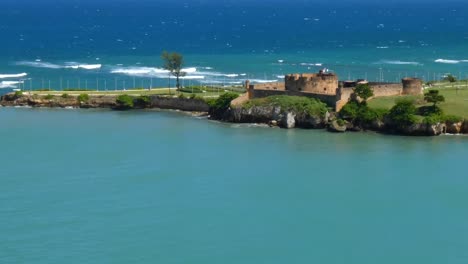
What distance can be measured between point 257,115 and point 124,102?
11086 millimetres

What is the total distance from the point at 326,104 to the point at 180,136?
8.14 m

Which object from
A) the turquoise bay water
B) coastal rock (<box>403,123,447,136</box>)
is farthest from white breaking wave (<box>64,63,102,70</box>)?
coastal rock (<box>403,123,447,136</box>)

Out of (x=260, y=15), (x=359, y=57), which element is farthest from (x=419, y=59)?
(x=260, y=15)

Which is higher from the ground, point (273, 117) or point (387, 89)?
point (387, 89)

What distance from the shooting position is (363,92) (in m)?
54.2

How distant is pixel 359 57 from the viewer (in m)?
99.8

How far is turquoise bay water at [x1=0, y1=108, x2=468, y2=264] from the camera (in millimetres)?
33406

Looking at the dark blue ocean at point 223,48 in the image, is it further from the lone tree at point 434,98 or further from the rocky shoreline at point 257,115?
the lone tree at point 434,98

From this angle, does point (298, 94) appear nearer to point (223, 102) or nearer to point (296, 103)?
point (296, 103)

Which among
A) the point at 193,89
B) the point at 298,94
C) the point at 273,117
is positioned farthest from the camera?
the point at 193,89

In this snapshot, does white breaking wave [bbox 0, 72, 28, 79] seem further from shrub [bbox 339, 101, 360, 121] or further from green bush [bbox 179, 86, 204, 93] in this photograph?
shrub [bbox 339, 101, 360, 121]

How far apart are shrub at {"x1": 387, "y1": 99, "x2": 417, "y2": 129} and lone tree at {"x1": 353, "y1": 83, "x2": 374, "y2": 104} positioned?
92.0 inches

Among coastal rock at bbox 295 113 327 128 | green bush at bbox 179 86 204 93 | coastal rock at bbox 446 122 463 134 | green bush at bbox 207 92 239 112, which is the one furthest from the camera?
green bush at bbox 179 86 204 93

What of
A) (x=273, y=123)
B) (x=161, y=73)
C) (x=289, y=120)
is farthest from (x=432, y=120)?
(x=161, y=73)
